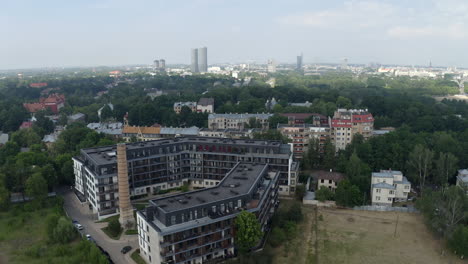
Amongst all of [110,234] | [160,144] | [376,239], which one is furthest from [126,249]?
[376,239]

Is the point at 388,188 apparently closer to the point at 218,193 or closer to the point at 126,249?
the point at 218,193

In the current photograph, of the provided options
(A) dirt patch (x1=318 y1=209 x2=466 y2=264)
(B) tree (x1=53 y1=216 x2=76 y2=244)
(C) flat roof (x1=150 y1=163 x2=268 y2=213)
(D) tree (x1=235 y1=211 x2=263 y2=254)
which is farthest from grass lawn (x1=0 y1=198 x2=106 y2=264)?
(A) dirt patch (x1=318 y1=209 x2=466 y2=264)

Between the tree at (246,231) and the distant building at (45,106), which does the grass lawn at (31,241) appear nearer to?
the tree at (246,231)

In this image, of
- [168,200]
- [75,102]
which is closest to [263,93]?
[75,102]

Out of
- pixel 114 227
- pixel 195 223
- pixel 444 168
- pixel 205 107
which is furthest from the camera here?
pixel 205 107

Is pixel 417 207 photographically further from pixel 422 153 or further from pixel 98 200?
pixel 98 200

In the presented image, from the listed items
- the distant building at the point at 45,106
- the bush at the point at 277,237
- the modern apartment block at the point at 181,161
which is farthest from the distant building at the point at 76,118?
the bush at the point at 277,237
